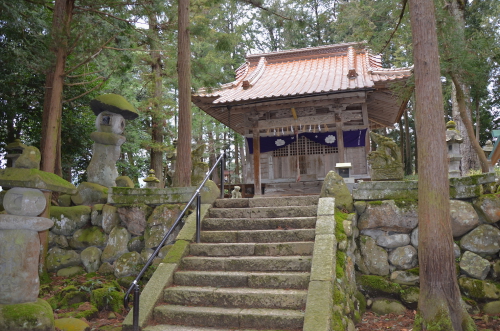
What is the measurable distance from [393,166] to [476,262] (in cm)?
184

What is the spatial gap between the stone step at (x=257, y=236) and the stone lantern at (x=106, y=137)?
2911 mm

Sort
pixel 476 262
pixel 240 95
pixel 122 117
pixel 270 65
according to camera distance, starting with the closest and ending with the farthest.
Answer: pixel 476 262 → pixel 122 117 → pixel 240 95 → pixel 270 65

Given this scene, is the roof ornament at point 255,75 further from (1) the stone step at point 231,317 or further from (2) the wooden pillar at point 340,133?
(1) the stone step at point 231,317

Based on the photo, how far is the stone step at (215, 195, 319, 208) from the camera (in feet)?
19.8

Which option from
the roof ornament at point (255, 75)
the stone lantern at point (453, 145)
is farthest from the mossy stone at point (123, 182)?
the stone lantern at point (453, 145)

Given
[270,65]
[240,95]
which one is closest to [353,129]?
[240,95]

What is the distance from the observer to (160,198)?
20.3 feet

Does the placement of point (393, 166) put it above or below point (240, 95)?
below

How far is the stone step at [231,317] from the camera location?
368 centimetres

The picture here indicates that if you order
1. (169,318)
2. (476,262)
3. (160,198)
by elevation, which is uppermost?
(160,198)

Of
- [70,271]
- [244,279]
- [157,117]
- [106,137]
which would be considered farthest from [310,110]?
[70,271]

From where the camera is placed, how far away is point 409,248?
5.23 meters

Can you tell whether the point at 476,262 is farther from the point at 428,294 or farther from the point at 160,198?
the point at 160,198

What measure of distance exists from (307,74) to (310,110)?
1911 millimetres
